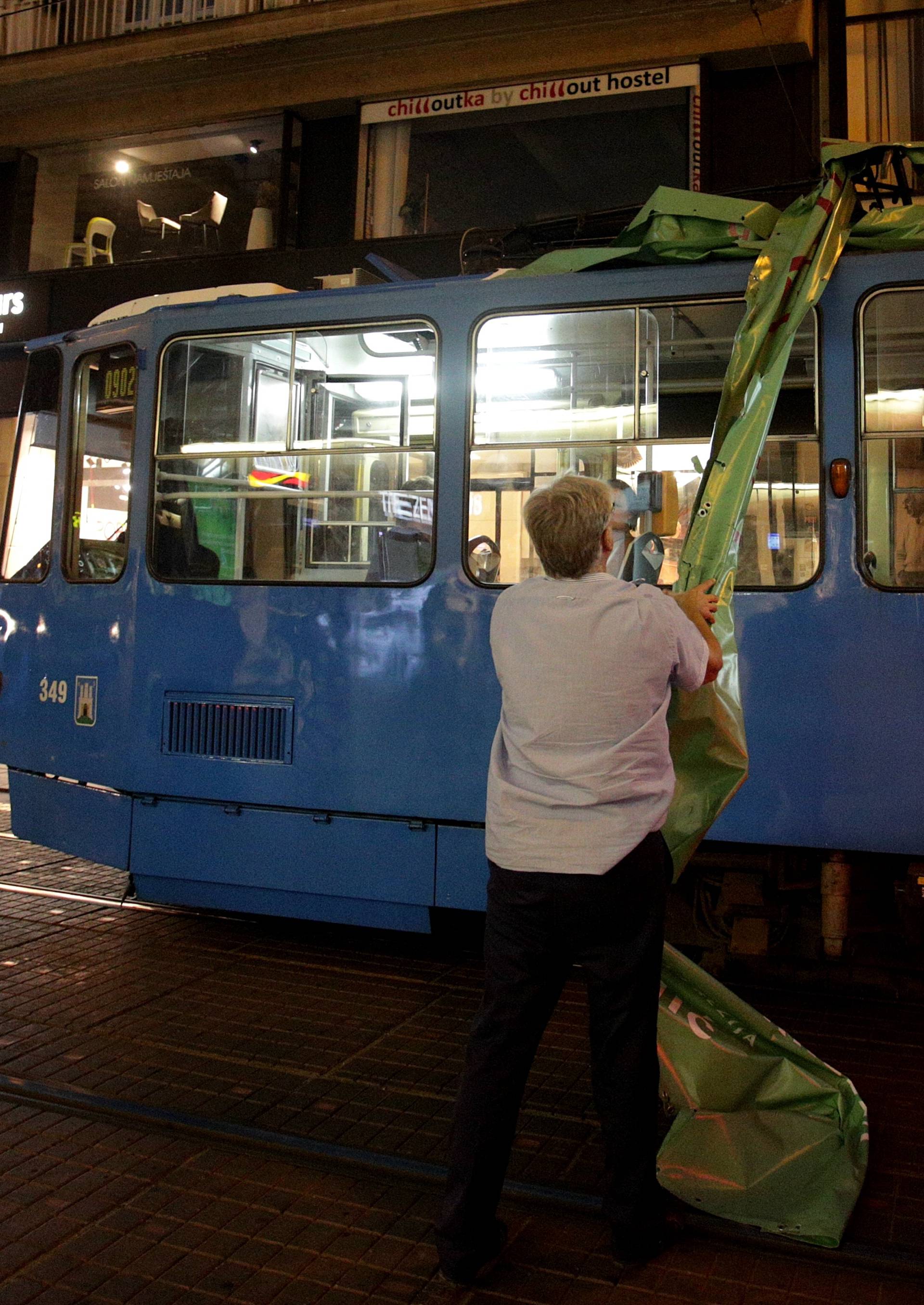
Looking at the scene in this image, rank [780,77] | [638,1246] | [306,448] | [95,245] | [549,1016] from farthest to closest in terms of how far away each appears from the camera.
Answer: [95,245]
[780,77]
[306,448]
[638,1246]
[549,1016]

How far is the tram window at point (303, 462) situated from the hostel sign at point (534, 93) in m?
7.46

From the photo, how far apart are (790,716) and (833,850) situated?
56 centimetres

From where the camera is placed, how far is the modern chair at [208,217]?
523 inches

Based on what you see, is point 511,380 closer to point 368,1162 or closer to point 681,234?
point 681,234

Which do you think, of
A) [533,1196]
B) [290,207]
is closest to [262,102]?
[290,207]

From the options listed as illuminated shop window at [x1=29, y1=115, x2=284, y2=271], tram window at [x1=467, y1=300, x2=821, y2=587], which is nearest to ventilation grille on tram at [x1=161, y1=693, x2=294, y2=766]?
tram window at [x1=467, y1=300, x2=821, y2=587]

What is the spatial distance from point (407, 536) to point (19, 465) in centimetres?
258

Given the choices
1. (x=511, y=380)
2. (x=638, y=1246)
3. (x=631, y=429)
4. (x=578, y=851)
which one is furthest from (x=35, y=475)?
(x=638, y=1246)

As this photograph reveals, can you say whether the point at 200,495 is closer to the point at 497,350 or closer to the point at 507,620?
the point at 497,350

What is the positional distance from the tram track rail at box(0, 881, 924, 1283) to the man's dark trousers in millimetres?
467

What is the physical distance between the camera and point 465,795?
515 centimetres

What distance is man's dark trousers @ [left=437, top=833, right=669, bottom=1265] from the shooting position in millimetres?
2803

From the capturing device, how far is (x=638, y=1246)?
2.99 metres

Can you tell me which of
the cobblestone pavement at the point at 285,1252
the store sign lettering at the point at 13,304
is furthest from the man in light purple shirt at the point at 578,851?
the store sign lettering at the point at 13,304
